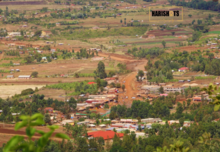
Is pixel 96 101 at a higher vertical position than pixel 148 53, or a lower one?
lower

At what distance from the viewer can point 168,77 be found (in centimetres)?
4800

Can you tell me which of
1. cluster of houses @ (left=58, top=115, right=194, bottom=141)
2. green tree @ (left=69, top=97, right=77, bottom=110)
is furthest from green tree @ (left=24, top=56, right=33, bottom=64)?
cluster of houses @ (left=58, top=115, right=194, bottom=141)

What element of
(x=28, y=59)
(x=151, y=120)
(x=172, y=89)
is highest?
(x=28, y=59)

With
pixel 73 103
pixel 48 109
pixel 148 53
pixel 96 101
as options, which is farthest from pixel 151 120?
pixel 148 53

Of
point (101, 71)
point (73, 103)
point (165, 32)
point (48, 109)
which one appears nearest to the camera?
point (48, 109)

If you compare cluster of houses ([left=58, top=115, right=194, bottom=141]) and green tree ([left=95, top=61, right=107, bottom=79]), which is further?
green tree ([left=95, top=61, right=107, bottom=79])

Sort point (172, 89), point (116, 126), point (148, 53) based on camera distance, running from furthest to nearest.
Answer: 1. point (148, 53)
2. point (172, 89)
3. point (116, 126)

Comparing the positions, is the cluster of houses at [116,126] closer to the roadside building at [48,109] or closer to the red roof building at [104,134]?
the red roof building at [104,134]

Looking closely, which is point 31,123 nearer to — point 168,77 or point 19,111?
point 19,111

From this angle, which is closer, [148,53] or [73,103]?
[73,103]

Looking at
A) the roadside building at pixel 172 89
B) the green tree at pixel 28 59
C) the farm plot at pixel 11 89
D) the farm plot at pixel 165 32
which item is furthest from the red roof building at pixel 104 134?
the farm plot at pixel 165 32

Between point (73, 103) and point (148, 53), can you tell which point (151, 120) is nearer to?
point (73, 103)

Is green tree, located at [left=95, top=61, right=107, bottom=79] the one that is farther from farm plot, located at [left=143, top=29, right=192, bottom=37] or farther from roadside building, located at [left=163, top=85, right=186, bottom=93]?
farm plot, located at [left=143, top=29, right=192, bottom=37]

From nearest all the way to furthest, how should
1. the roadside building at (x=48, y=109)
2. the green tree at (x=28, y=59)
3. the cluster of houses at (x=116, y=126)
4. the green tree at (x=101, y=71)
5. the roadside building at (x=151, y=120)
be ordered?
the cluster of houses at (x=116, y=126) → the roadside building at (x=151, y=120) → the roadside building at (x=48, y=109) → the green tree at (x=101, y=71) → the green tree at (x=28, y=59)
